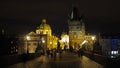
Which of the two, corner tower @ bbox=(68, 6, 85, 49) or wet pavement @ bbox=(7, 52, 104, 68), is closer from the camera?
wet pavement @ bbox=(7, 52, 104, 68)

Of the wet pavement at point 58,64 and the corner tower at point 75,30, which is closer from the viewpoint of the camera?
the wet pavement at point 58,64

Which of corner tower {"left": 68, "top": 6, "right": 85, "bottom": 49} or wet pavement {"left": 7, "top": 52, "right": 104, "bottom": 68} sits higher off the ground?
corner tower {"left": 68, "top": 6, "right": 85, "bottom": 49}

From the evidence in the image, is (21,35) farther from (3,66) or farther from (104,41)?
(3,66)

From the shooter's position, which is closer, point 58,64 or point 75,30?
point 58,64

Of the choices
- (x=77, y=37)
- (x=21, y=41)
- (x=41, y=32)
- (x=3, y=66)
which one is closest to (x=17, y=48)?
(x=21, y=41)

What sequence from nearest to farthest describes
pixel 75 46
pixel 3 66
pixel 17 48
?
pixel 3 66 < pixel 17 48 < pixel 75 46

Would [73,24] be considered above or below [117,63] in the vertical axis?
above

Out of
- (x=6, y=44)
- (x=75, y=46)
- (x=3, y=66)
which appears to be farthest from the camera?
(x=75, y=46)

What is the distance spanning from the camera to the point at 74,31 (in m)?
197

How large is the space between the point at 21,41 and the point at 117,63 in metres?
138

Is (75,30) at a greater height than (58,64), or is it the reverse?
(75,30)

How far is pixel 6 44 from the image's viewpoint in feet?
468

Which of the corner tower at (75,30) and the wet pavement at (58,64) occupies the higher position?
the corner tower at (75,30)

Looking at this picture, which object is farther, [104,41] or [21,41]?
[104,41]
